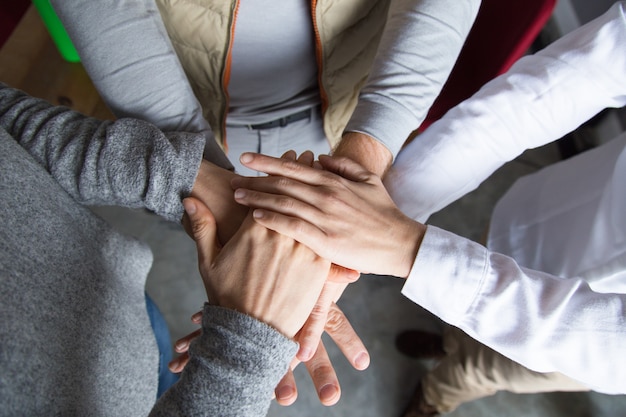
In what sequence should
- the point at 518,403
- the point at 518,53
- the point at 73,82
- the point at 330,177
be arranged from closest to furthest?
the point at 330,177
the point at 518,53
the point at 73,82
the point at 518,403

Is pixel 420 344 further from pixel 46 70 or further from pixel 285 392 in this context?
pixel 46 70

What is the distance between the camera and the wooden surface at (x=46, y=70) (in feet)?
3.88

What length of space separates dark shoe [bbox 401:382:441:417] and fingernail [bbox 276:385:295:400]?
0.79 m

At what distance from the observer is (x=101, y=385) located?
0.56 meters

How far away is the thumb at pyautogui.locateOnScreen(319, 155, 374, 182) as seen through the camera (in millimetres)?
701

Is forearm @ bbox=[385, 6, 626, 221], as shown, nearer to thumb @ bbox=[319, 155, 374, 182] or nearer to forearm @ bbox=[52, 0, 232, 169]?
thumb @ bbox=[319, 155, 374, 182]

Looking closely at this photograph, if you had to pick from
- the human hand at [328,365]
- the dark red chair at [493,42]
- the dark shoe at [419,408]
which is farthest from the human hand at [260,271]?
the dark shoe at [419,408]

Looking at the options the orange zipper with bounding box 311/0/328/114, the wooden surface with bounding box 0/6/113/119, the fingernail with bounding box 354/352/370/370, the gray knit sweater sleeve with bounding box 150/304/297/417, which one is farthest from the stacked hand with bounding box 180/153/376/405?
the wooden surface with bounding box 0/6/113/119

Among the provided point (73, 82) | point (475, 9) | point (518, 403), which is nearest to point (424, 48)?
point (475, 9)

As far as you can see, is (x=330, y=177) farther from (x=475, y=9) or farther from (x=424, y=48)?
(x=475, y=9)

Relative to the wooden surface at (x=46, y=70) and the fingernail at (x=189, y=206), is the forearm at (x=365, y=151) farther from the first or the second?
the wooden surface at (x=46, y=70)

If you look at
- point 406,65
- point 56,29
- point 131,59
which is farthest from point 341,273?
point 56,29

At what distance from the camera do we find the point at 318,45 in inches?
33.7

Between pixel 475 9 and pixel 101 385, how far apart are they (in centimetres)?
89
